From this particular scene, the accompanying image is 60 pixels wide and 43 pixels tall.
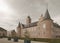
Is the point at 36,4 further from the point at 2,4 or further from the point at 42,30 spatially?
the point at 42,30

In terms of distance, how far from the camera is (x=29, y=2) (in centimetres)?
1355

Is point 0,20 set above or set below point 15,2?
below

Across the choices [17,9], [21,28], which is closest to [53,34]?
[21,28]

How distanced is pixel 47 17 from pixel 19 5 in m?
17.4

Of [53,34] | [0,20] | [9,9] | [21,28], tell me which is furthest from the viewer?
[21,28]

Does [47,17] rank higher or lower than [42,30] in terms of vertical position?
higher

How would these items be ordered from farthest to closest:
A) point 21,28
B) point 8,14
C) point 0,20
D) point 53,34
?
1. point 21,28
2. point 53,34
3. point 0,20
4. point 8,14

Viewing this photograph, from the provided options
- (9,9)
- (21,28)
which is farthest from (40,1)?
(21,28)

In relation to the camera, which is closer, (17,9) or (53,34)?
(17,9)

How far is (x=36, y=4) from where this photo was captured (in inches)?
548

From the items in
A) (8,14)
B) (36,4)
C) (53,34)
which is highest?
(36,4)

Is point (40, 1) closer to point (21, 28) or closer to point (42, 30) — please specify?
point (42, 30)

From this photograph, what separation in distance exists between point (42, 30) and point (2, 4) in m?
18.9

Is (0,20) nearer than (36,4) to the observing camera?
No
